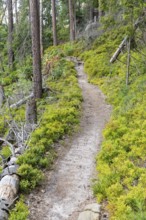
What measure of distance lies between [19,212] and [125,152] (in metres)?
3.09

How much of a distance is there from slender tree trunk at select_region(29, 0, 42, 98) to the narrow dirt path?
3.05 m

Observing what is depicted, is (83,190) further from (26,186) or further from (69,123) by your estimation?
(69,123)

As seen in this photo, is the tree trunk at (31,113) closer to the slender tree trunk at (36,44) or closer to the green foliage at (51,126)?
the green foliage at (51,126)

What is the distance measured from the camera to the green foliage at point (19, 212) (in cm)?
484

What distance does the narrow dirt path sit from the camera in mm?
5328

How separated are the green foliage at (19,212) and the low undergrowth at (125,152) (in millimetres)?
1427

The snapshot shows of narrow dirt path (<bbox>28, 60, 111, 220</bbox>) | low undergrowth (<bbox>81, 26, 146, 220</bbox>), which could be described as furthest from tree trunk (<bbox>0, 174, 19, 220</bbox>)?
low undergrowth (<bbox>81, 26, 146, 220</bbox>)

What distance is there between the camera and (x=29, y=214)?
5176 millimetres

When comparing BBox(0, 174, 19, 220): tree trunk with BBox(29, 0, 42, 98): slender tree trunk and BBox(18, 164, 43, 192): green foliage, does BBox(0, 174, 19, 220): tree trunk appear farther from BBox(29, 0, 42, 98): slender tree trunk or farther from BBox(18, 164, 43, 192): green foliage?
BBox(29, 0, 42, 98): slender tree trunk

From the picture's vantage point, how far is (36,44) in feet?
38.7

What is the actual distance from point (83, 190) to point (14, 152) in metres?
2.29

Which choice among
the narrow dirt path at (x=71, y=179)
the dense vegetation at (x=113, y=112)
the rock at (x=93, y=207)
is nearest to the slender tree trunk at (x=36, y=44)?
the dense vegetation at (x=113, y=112)

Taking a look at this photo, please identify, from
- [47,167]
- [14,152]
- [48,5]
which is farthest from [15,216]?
[48,5]

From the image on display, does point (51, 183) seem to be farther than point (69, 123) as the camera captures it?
No
